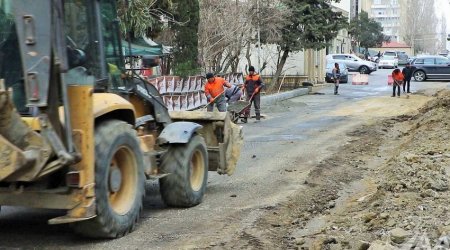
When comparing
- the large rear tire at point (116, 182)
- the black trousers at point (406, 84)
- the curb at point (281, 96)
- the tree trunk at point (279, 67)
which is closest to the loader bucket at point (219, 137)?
the large rear tire at point (116, 182)

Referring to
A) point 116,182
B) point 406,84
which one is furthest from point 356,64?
Result: point 116,182

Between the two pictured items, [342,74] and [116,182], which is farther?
[342,74]

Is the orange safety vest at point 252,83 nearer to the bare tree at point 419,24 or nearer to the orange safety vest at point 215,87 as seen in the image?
the orange safety vest at point 215,87

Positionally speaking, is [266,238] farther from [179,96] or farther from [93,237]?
[179,96]

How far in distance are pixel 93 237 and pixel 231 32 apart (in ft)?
64.7

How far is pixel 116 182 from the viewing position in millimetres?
6590

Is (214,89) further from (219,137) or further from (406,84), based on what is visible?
(406,84)

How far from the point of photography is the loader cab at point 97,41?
6.22 meters

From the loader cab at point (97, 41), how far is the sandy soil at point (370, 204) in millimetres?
2254

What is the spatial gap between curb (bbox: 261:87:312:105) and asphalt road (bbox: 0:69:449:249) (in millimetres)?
8852

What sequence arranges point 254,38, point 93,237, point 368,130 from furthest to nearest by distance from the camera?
1. point 254,38
2. point 368,130
3. point 93,237

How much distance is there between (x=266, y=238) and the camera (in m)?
6.83

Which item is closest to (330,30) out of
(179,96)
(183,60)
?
(183,60)

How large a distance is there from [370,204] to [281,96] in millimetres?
20482
